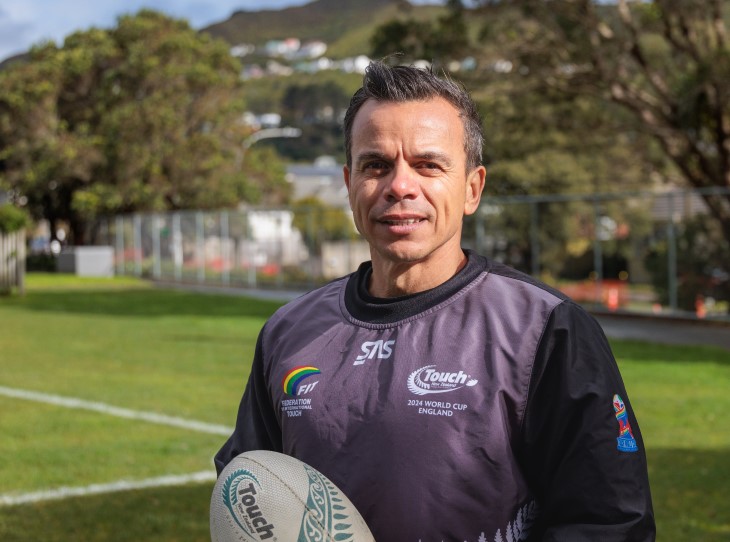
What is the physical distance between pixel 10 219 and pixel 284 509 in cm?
3006

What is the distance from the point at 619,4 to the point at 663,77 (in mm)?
2786

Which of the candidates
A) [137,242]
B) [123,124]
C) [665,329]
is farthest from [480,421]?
[123,124]

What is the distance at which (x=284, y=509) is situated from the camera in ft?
8.45

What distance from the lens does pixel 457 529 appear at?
257cm

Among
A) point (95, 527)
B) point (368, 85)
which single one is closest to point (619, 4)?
point (95, 527)

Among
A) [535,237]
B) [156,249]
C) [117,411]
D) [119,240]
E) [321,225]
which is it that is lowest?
[156,249]

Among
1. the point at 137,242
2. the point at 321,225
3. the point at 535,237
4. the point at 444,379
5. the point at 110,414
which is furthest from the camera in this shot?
the point at 137,242

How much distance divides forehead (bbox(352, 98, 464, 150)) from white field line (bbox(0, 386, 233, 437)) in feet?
25.1

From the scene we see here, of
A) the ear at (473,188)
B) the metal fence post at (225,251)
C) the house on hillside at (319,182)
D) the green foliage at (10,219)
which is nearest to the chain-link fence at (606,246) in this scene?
the metal fence post at (225,251)

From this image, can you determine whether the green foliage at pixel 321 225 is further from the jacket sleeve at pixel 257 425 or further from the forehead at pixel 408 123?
the forehead at pixel 408 123

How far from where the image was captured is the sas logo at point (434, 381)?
259 cm

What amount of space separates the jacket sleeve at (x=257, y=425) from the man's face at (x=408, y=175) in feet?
1.67

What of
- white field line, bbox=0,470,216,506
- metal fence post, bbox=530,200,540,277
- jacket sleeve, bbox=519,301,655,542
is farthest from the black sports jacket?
metal fence post, bbox=530,200,540,277

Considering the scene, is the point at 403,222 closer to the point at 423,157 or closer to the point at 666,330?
the point at 423,157
